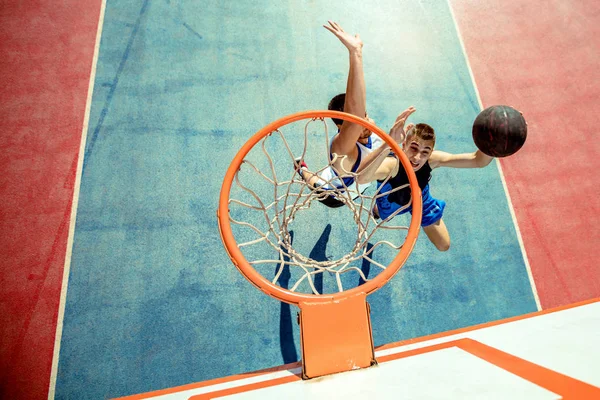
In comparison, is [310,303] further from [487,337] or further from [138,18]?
[138,18]

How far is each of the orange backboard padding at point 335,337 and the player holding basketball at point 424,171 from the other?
3.73 feet

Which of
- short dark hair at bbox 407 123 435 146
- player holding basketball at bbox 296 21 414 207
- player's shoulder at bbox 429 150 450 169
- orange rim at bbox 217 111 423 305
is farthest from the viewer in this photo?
player's shoulder at bbox 429 150 450 169

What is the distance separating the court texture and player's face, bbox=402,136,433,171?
3.73 feet

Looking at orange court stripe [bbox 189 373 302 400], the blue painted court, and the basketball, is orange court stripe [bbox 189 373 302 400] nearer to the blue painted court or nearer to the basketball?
the blue painted court

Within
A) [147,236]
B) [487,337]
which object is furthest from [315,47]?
[487,337]

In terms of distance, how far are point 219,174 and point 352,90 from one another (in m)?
1.81

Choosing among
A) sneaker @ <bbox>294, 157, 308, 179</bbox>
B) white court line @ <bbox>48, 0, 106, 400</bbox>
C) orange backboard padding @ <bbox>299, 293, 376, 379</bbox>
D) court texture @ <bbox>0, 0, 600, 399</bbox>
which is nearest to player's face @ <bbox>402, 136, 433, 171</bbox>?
sneaker @ <bbox>294, 157, 308, 179</bbox>

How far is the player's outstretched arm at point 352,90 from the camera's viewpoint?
2602 millimetres

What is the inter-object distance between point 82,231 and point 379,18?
434 cm

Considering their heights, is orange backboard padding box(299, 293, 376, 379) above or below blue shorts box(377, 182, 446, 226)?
below

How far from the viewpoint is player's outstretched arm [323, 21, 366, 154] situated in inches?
102

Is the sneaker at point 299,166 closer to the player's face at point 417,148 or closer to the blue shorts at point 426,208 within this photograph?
the blue shorts at point 426,208

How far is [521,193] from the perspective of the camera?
4.12 metres

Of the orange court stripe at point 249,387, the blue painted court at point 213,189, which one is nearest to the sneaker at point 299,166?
the blue painted court at point 213,189
